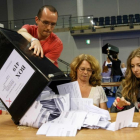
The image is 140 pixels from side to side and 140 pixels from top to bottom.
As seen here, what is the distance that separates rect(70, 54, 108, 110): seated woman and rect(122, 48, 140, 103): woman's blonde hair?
10.2 inches

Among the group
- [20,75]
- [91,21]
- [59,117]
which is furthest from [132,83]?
[91,21]

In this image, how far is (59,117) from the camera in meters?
0.73

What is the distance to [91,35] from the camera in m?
8.03

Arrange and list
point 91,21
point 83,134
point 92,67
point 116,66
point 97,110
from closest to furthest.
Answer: point 83,134 → point 97,110 → point 92,67 → point 116,66 → point 91,21

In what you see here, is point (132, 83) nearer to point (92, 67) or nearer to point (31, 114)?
point (92, 67)

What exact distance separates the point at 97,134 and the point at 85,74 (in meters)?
0.89

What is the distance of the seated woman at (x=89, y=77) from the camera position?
1507 mm

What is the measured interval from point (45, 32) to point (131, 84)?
66 centimetres

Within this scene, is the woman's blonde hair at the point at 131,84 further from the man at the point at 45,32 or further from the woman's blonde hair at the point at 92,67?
the man at the point at 45,32

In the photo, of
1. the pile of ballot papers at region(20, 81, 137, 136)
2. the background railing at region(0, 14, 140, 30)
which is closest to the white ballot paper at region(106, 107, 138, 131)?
the pile of ballot papers at region(20, 81, 137, 136)

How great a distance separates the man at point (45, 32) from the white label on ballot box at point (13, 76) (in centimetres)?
10

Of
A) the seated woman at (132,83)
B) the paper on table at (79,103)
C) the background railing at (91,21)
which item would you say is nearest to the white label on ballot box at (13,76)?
the paper on table at (79,103)

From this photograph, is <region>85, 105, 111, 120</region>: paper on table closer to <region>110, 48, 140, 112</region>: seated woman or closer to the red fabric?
<region>110, 48, 140, 112</region>: seated woman

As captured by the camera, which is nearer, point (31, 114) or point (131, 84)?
point (31, 114)
